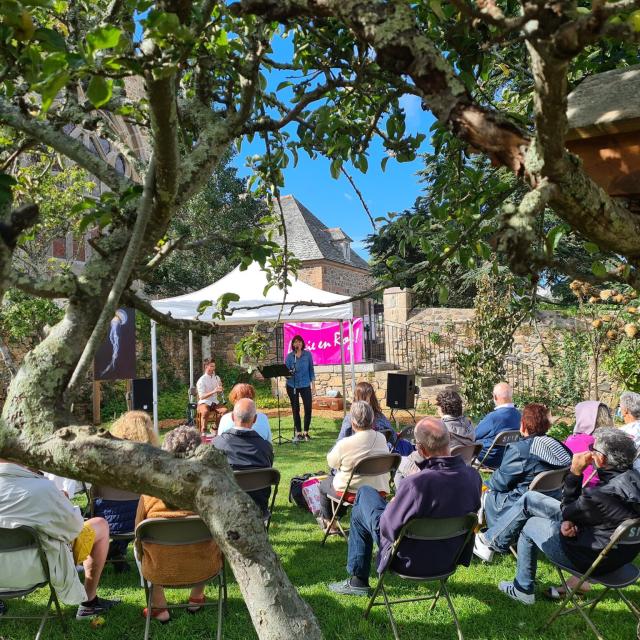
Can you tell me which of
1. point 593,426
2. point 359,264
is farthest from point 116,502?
point 359,264

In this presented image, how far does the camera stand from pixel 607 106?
0.91 meters

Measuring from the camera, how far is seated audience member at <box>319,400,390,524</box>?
4.52 metres

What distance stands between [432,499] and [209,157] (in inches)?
95.8

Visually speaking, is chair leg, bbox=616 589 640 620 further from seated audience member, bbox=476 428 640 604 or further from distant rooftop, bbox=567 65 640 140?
distant rooftop, bbox=567 65 640 140

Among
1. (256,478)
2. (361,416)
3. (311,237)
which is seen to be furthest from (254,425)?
(311,237)

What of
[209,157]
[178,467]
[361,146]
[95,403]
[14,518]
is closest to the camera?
[178,467]

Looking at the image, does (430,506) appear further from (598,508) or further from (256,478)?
(256,478)

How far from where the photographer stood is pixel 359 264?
93.7 feet

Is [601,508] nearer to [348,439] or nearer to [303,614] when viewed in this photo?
[348,439]

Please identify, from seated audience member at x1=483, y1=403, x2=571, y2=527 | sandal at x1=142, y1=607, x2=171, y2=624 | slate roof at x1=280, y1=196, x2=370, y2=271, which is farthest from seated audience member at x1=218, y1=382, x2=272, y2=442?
slate roof at x1=280, y1=196, x2=370, y2=271

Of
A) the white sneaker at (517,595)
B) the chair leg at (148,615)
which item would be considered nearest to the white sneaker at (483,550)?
the white sneaker at (517,595)

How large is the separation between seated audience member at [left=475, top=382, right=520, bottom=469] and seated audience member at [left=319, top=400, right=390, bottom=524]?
1.42 meters

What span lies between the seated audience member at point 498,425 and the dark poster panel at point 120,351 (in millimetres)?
6580

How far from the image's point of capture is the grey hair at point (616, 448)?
3105 mm
